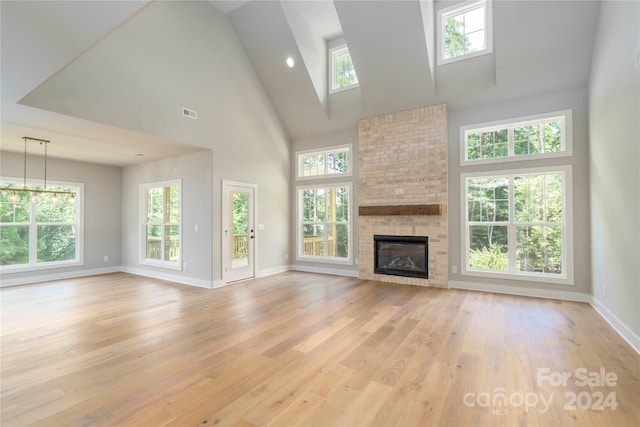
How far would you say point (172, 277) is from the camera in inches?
246

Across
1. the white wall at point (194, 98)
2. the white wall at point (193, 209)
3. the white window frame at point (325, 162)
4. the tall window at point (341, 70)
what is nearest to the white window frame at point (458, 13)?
the tall window at point (341, 70)

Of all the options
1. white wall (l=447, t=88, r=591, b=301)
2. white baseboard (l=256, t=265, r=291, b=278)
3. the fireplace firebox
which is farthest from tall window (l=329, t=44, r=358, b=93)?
white baseboard (l=256, t=265, r=291, b=278)

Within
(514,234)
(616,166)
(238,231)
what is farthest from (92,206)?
(616,166)

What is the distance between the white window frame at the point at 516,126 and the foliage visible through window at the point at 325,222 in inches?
100

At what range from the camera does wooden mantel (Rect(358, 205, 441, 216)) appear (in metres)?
5.57

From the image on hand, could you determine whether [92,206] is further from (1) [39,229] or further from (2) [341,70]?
(2) [341,70]

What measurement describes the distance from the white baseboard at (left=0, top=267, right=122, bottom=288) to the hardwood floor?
2.05 m

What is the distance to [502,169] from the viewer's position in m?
5.19

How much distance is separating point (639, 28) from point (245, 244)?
20.7ft

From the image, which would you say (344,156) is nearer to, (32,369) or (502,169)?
(502,169)

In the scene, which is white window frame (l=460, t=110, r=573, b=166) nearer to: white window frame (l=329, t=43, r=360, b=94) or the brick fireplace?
the brick fireplace

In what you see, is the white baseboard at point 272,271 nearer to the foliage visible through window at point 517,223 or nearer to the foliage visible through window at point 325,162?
the foliage visible through window at point 325,162

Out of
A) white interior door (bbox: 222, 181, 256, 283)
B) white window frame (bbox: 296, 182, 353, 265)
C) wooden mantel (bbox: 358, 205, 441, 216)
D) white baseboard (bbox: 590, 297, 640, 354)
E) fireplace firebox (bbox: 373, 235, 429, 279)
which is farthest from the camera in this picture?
white window frame (bbox: 296, 182, 353, 265)

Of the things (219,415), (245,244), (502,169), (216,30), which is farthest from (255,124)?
(219,415)
